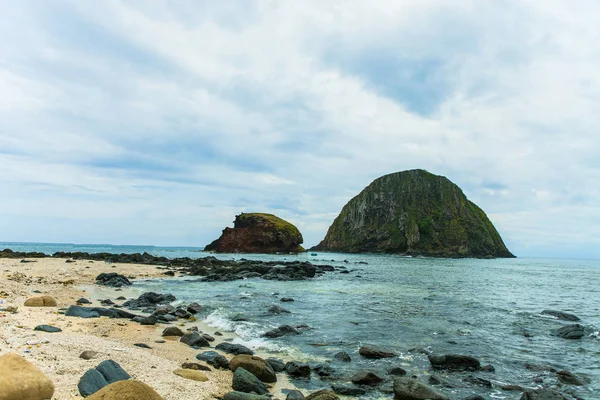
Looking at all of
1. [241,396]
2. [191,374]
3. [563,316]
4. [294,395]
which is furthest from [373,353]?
[563,316]

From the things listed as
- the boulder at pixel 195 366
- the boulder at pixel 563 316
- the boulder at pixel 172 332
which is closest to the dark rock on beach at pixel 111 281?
the boulder at pixel 172 332

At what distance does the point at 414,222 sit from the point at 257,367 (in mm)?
148767

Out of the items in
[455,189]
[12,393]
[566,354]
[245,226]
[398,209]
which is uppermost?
[455,189]

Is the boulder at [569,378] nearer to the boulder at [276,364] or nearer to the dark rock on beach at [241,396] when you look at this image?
the boulder at [276,364]

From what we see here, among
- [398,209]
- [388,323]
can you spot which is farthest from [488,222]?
[388,323]

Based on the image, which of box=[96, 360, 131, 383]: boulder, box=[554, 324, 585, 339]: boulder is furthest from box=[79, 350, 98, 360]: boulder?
box=[554, 324, 585, 339]: boulder

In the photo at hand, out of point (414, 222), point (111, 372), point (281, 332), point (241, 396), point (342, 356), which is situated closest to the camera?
point (111, 372)

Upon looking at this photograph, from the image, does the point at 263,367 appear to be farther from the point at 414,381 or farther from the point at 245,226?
the point at 245,226

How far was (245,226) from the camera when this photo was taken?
401 ft

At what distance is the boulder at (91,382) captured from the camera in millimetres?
6426

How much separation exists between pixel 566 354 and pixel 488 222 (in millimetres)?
175277

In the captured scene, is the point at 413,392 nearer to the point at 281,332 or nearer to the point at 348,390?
the point at 348,390

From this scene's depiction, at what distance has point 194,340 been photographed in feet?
41.7

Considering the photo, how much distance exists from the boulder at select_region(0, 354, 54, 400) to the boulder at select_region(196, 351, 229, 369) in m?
4.99
